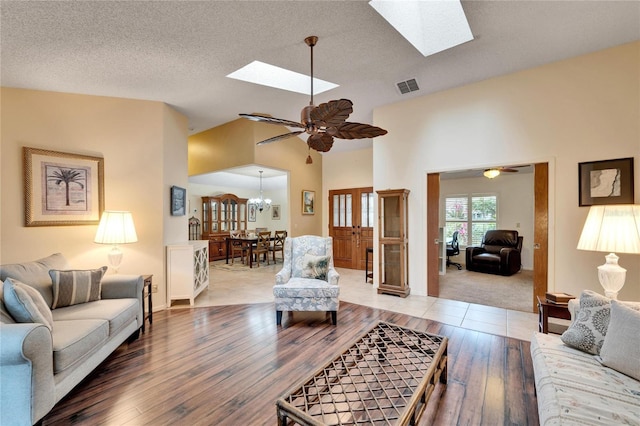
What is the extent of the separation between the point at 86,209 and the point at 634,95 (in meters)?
6.58

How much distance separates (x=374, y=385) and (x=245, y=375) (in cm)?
105

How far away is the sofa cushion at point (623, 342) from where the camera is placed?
1.46 m

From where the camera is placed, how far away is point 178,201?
4.23 metres

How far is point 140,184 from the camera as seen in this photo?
3.68 metres

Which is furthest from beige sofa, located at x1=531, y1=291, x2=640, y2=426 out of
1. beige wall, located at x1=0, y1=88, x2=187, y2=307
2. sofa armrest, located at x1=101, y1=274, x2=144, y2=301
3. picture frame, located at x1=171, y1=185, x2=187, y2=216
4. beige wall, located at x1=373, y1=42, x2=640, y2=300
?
picture frame, located at x1=171, y1=185, x2=187, y2=216

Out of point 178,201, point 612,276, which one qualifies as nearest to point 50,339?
point 178,201

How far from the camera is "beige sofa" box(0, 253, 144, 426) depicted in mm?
1453

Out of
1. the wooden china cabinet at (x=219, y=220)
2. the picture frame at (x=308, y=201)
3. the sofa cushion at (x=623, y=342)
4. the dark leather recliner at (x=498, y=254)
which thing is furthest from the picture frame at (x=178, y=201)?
the dark leather recliner at (x=498, y=254)

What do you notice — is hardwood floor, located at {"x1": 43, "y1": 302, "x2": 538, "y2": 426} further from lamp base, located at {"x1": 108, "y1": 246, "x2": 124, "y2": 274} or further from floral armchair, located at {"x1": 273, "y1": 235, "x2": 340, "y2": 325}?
lamp base, located at {"x1": 108, "y1": 246, "x2": 124, "y2": 274}

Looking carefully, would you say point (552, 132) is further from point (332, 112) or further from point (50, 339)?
point (50, 339)

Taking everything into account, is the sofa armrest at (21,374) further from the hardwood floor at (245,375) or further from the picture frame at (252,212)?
the picture frame at (252,212)

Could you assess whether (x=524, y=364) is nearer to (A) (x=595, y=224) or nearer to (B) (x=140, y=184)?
(A) (x=595, y=224)

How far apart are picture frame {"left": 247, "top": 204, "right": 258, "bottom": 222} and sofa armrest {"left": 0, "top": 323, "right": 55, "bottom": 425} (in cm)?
858

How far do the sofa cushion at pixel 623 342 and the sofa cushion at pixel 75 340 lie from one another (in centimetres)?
335
